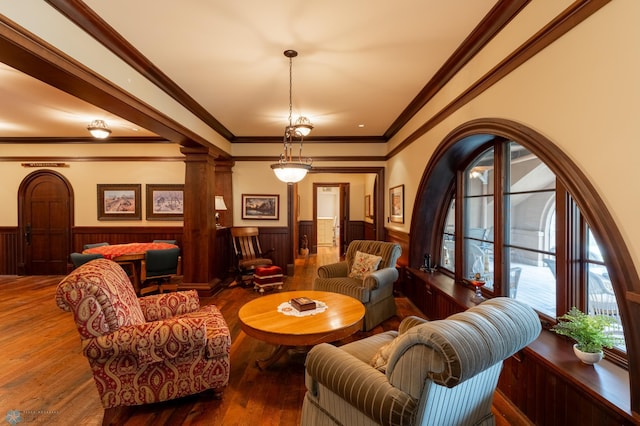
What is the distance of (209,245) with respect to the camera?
16.3 feet

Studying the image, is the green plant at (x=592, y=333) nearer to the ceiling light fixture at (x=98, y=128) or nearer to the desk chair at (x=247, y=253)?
the desk chair at (x=247, y=253)

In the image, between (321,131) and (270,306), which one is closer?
(270,306)

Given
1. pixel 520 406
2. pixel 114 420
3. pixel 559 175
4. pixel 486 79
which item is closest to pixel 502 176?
pixel 486 79

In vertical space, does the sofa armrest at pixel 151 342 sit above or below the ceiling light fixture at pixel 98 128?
below

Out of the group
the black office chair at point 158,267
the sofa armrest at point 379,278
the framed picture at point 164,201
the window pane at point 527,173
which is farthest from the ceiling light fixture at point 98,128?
the window pane at point 527,173

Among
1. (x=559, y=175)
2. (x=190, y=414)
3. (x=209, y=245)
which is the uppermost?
(x=559, y=175)

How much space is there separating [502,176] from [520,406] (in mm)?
1781

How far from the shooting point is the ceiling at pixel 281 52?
2191 mm

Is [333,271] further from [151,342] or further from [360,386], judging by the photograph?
[360,386]

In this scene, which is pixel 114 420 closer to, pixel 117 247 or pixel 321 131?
pixel 117 247

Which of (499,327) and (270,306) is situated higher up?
(499,327)

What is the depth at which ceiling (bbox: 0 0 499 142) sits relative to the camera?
219 cm

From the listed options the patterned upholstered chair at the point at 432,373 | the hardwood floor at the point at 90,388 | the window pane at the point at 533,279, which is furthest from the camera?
the window pane at the point at 533,279

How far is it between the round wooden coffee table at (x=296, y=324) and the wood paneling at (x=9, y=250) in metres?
6.57
